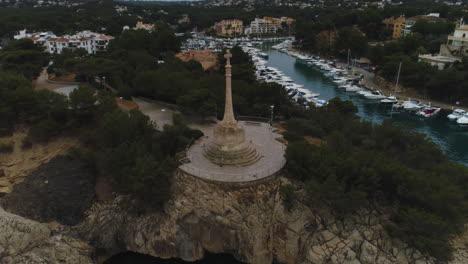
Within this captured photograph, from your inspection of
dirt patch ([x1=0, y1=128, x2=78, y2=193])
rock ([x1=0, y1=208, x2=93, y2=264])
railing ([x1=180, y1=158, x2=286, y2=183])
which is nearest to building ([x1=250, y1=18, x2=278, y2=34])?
dirt patch ([x1=0, y1=128, x2=78, y2=193])

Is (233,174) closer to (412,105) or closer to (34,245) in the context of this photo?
(34,245)

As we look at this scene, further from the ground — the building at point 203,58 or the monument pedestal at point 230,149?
the building at point 203,58

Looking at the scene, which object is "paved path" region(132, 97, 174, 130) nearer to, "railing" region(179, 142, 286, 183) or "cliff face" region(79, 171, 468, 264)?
"railing" region(179, 142, 286, 183)

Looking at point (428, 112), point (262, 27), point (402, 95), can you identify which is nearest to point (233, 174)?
point (428, 112)

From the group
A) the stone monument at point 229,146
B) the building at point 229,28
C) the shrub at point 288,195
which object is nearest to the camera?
the shrub at point 288,195

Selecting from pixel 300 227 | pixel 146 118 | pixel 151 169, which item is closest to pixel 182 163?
pixel 151 169

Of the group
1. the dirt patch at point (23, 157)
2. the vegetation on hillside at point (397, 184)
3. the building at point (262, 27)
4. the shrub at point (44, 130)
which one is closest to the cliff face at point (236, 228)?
the vegetation on hillside at point (397, 184)

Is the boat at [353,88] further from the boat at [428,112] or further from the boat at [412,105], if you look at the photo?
the boat at [428,112]
